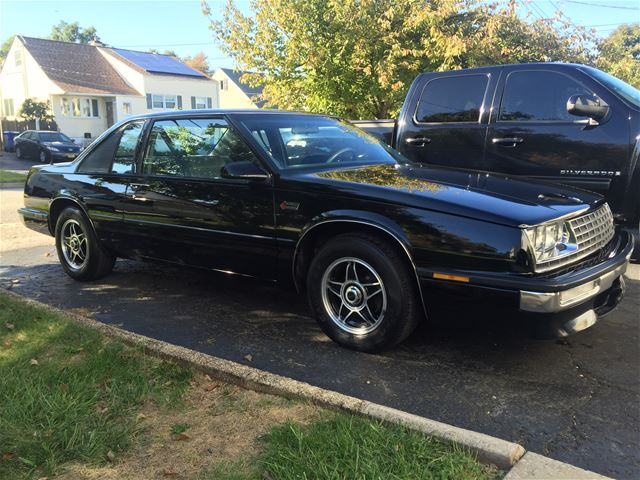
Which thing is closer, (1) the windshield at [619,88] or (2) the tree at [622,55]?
(1) the windshield at [619,88]

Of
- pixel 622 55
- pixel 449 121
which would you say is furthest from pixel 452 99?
pixel 622 55

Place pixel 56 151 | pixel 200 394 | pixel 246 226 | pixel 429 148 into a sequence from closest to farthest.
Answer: pixel 200 394, pixel 246 226, pixel 429 148, pixel 56 151

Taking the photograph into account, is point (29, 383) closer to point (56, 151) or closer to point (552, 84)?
point (552, 84)

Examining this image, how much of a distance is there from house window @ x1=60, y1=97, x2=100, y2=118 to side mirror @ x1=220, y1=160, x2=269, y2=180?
3520cm

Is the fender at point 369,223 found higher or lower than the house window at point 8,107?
lower

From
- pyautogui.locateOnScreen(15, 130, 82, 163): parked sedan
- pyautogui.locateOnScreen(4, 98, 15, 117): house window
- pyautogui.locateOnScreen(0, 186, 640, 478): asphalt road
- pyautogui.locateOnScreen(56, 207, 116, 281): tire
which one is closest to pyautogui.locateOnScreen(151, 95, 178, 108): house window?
pyautogui.locateOnScreen(4, 98, 15, 117): house window

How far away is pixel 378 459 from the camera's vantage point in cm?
233

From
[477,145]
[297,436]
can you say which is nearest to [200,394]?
[297,436]

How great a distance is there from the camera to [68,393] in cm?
301

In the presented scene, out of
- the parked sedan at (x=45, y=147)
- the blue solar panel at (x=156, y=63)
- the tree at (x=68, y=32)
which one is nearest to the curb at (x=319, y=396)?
the parked sedan at (x=45, y=147)

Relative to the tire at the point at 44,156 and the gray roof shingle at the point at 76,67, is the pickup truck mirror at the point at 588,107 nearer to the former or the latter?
the tire at the point at 44,156

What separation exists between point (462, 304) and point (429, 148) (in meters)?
2.76

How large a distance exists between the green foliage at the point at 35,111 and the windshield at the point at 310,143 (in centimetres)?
3342

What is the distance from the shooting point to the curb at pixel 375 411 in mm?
2264
